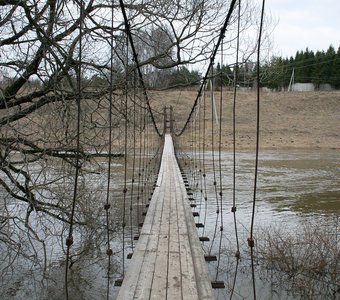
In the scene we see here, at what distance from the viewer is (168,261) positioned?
3.15m

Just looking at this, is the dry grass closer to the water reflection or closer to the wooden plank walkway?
the water reflection

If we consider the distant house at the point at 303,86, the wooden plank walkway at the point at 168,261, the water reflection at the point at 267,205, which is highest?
the distant house at the point at 303,86

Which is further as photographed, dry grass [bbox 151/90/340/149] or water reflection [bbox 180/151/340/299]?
dry grass [bbox 151/90/340/149]

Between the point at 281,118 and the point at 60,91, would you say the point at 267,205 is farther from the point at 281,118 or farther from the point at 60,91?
the point at 281,118

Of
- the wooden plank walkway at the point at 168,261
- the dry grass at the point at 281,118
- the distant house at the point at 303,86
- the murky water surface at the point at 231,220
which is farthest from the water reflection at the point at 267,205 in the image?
the distant house at the point at 303,86

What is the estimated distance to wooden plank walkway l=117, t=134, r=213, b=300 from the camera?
2.64m

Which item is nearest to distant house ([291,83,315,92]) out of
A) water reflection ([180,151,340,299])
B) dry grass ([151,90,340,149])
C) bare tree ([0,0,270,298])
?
dry grass ([151,90,340,149])

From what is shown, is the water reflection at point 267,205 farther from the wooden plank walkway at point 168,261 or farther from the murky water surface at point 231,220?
the wooden plank walkway at point 168,261

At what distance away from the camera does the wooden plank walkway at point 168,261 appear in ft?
8.68

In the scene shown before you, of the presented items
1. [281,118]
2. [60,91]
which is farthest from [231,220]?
[281,118]

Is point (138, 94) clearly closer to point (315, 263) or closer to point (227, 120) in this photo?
point (315, 263)

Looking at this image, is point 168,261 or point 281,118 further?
point 281,118

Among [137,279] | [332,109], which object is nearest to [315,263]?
[137,279]

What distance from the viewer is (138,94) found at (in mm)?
5539
